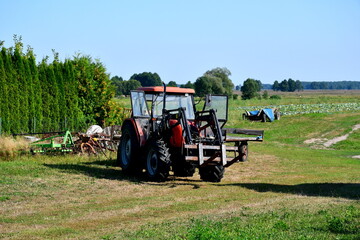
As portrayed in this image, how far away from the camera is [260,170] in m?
17.7

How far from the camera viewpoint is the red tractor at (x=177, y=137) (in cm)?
1315

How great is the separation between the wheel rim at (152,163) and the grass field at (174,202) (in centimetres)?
38

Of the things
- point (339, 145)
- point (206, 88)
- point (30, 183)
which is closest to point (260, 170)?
point (30, 183)

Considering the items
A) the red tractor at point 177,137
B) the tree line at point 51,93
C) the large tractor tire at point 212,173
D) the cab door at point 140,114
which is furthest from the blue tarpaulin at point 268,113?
the large tractor tire at point 212,173

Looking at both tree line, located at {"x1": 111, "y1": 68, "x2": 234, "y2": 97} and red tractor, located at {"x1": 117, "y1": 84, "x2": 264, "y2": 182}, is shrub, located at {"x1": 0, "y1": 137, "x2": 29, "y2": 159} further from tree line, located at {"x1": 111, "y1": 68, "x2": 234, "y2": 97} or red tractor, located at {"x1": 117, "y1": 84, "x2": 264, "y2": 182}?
tree line, located at {"x1": 111, "y1": 68, "x2": 234, "y2": 97}

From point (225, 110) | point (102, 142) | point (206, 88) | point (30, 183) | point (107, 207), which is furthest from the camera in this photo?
point (206, 88)

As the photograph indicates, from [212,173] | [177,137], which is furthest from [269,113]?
[177,137]

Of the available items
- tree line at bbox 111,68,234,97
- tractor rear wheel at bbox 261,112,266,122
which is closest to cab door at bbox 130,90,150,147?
tractor rear wheel at bbox 261,112,266,122

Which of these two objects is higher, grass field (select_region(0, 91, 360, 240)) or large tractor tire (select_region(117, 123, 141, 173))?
large tractor tire (select_region(117, 123, 141, 173))

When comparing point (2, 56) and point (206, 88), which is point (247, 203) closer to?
point (2, 56)

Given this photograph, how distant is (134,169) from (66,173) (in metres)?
1.93

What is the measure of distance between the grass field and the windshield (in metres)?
1.88

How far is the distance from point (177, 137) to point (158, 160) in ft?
2.53

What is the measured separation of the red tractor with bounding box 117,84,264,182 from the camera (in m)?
13.1
